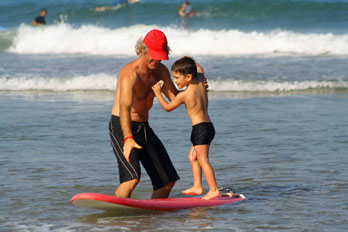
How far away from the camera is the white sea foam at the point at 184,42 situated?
70.4ft

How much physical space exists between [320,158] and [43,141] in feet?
11.7

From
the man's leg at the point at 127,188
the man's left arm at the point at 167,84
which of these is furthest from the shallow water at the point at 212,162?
the man's left arm at the point at 167,84

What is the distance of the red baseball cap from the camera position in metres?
4.88

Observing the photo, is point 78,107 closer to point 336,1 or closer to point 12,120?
point 12,120

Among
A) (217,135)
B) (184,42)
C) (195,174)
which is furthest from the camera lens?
(184,42)

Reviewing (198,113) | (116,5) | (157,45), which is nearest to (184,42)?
(116,5)

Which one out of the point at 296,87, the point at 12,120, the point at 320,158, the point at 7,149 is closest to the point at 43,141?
the point at 7,149

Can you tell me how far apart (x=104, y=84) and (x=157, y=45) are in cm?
951

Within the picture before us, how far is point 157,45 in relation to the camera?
16.0 feet

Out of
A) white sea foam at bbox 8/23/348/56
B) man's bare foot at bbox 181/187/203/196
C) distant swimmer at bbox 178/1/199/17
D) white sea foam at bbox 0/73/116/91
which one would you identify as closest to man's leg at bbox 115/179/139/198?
man's bare foot at bbox 181/187/203/196

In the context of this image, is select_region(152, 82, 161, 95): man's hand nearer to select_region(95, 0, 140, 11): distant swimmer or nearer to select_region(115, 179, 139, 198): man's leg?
select_region(115, 179, 139, 198): man's leg

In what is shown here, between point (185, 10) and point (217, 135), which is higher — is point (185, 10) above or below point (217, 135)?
above

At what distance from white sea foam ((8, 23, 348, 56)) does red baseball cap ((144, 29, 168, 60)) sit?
15886mm

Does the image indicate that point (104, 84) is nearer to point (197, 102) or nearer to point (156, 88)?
point (197, 102)
